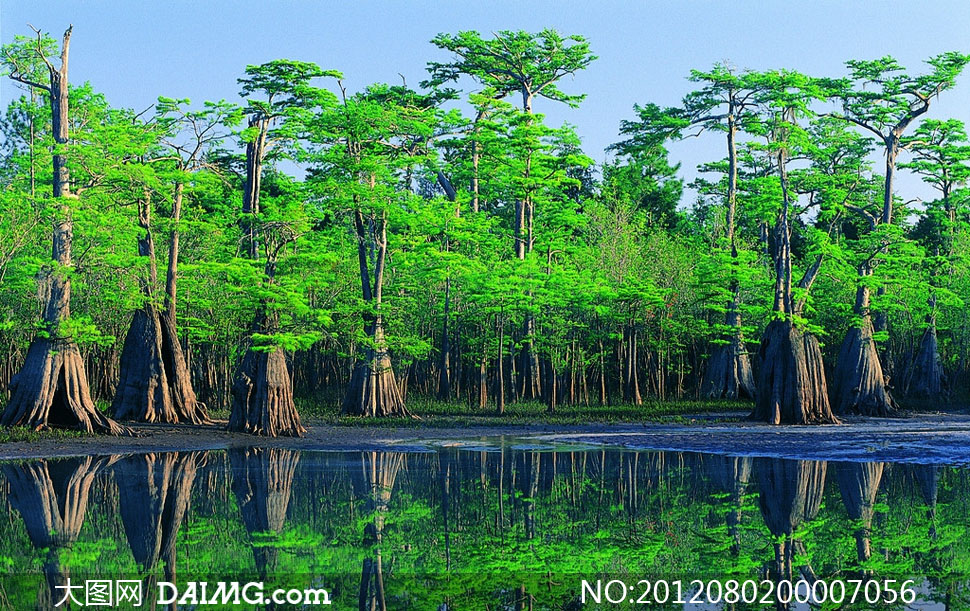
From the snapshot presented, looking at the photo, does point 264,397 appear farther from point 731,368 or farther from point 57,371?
point 731,368

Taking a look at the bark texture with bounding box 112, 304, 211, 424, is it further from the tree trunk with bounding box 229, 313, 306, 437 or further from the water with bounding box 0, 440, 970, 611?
the water with bounding box 0, 440, 970, 611

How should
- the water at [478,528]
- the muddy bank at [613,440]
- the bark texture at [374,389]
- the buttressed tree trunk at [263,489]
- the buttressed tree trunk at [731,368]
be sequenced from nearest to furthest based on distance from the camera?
1. the water at [478,528]
2. the buttressed tree trunk at [263,489]
3. the muddy bank at [613,440]
4. the bark texture at [374,389]
5. the buttressed tree trunk at [731,368]

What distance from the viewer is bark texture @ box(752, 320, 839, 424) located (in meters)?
28.0

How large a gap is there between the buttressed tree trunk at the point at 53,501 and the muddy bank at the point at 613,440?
1861mm

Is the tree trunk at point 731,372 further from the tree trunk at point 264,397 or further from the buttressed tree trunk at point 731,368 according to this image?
the tree trunk at point 264,397

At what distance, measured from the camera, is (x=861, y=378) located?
33062 mm

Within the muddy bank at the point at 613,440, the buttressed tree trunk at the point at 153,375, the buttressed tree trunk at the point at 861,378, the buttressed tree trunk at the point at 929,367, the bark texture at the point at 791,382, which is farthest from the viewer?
the buttressed tree trunk at the point at 929,367

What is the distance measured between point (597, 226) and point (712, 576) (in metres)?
33.5

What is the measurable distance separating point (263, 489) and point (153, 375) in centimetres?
1302

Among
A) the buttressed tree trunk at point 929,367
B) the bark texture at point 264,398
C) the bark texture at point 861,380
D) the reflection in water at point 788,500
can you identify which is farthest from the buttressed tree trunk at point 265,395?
the buttressed tree trunk at point 929,367

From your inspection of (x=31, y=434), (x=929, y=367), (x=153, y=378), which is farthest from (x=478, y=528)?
(x=929, y=367)

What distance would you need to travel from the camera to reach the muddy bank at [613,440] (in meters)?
20.7

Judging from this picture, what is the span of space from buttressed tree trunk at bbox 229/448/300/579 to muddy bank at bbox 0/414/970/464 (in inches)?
72.0

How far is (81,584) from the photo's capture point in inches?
356
